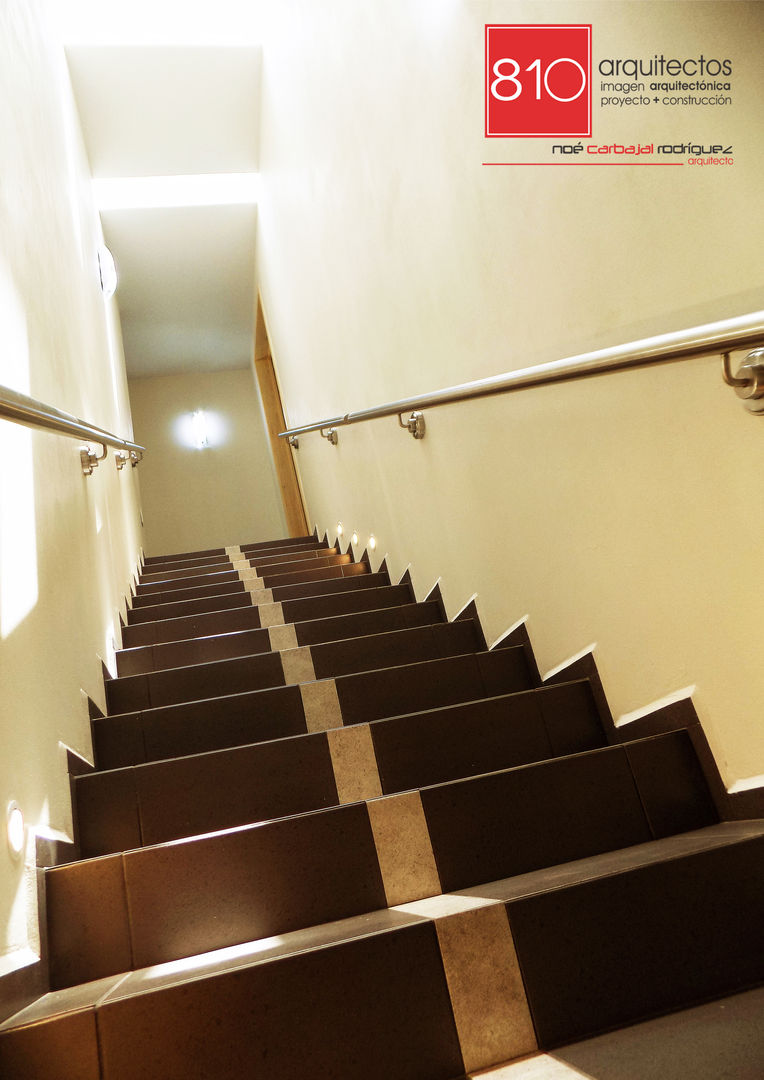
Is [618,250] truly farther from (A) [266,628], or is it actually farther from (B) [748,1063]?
(A) [266,628]

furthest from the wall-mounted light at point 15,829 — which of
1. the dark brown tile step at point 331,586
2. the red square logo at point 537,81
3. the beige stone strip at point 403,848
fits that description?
Answer: the dark brown tile step at point 331,586

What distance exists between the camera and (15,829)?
1.47 meters

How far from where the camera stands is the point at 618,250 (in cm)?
179

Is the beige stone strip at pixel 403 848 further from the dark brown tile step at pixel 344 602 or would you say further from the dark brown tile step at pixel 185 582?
the dark brown tile step at pixel 185 582

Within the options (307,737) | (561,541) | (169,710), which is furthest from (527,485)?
(169,710)

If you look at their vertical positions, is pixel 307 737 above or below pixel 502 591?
below

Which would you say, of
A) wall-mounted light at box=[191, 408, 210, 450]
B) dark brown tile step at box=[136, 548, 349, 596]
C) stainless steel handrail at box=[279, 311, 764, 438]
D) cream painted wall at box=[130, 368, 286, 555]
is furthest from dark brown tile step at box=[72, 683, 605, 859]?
wall-mounted light at box=[191, 408, 210, 450]

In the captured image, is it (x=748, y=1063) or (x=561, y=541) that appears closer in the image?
(x=748, y=1063)

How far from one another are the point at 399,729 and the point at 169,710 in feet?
2.37

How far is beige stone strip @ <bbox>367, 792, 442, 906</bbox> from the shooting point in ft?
5.41

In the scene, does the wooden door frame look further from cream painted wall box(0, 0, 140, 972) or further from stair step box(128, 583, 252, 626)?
cream painted wall box(0, 0, 140, 972)

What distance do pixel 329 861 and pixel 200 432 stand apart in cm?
893

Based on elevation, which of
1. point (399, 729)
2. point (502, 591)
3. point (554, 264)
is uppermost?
point (554, 264)

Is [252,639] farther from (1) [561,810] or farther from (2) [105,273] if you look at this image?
(2) [105,273]
